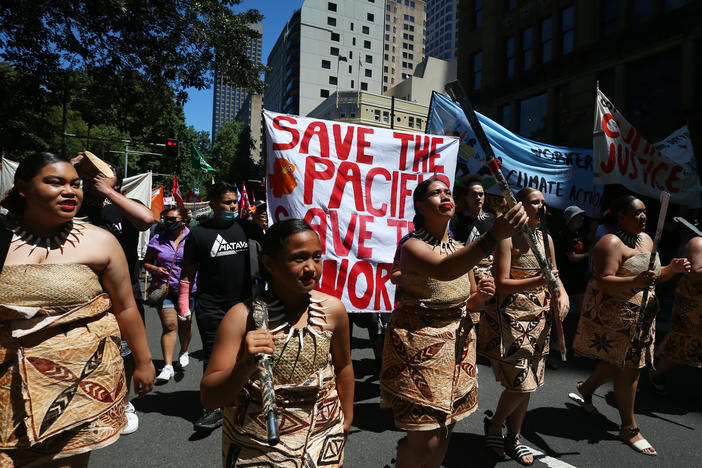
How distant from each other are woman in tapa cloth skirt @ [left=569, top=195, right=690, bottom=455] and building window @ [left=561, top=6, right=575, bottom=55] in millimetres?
16029

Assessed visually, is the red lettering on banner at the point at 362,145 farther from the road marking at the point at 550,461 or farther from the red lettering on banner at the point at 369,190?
the road marking at the point at 550,461

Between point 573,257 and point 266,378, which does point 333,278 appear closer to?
point 266,378

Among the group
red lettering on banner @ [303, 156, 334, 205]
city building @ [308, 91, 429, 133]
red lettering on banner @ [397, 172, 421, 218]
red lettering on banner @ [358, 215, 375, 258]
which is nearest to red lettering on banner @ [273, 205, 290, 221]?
red lettering on banner @ [303, 156, 334, 205]

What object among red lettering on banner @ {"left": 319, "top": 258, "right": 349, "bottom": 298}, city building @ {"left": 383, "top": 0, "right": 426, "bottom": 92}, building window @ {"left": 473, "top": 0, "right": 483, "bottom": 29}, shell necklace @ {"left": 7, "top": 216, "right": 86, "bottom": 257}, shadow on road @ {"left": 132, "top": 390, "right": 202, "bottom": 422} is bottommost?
shadow on road @ {"left": 132, "top": 390, "right": 202, "bottom": 422}

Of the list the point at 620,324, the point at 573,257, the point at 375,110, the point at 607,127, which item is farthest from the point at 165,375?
the point at 375,110

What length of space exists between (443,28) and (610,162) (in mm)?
141495

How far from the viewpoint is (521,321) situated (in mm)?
3051

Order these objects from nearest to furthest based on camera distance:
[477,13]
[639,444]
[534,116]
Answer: [639,444], [534,116], [477,13]

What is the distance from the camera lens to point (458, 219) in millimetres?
Result: 4789

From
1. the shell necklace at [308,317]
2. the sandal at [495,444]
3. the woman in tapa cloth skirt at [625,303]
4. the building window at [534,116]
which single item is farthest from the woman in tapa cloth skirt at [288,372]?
the building window at [534,116]

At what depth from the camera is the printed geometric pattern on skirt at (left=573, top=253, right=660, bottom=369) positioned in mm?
3340

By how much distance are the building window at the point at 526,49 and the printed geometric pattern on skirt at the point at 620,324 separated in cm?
1740

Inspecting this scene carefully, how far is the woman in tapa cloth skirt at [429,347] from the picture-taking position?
2.35 metres

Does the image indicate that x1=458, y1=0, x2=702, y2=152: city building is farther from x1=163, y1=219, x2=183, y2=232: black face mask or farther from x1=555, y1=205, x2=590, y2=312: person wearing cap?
x1=163, y1=219, x2=183, y2=232: black face mask
